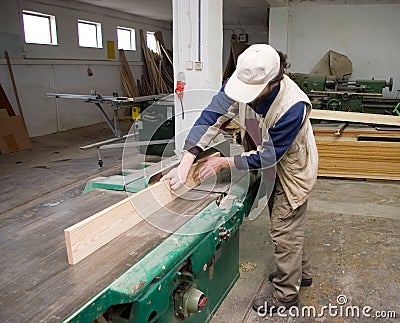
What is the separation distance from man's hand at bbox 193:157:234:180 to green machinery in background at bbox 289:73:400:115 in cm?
270

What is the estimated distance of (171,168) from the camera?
1.58 m

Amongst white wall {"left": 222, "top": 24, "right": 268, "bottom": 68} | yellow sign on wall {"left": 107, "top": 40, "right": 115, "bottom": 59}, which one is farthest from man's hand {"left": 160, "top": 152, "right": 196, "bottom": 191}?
white wall {"left": 222, "top": 24, "right": 268, "bottom": 68}

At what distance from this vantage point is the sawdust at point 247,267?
1969 mm

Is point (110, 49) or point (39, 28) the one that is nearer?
point (39, 28)

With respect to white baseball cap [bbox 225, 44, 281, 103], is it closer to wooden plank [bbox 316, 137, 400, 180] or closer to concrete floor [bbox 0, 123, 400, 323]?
concrete floor [bbox 0, 123, 400, 323]

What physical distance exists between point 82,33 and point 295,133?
18.1 ft

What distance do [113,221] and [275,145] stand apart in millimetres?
619

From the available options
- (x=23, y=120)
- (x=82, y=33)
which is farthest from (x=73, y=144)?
(x=82, y=33)

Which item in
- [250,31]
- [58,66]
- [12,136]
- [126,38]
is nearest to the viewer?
[12,136]

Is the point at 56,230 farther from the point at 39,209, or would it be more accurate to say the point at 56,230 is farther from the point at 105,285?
the point at 105,285

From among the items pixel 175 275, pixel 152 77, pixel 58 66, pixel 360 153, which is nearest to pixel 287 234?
pixel 175 275

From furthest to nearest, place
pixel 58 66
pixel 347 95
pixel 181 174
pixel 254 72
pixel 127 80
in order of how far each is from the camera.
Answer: pixel 127 80, pixel 58 66, pixel 347 95, pixel 181 174, pixel 254 72

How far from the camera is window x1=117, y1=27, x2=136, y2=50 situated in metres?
6.94

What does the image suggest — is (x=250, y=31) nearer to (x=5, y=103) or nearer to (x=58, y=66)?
(x=58, y=66)
